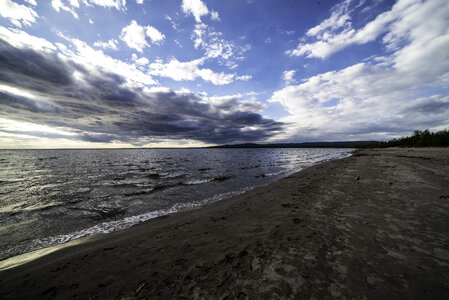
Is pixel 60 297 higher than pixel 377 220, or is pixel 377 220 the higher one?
pixel 377 220

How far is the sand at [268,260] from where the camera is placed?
120 inches

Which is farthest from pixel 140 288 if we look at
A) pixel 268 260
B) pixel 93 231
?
pixel 93 231

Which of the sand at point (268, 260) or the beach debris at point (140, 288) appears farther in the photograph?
the beach debris at point (140, 288)

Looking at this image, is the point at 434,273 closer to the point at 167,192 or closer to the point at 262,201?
the point at 262,201

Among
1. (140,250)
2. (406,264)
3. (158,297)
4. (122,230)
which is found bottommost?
(122,230)

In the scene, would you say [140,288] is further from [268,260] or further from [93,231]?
[93,231]

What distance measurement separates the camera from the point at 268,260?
3947mm

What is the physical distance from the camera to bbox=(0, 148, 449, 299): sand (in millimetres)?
3049

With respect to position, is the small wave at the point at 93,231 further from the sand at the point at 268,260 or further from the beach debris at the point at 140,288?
the beach debris at the point at 140,288

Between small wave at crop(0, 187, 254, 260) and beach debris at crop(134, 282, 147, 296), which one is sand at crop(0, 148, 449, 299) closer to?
beach debris at crop(134, 282, 147, 296)

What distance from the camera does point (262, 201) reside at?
31.3 feet

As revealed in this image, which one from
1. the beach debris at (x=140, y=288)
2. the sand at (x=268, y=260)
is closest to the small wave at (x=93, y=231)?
the sand at (x=268, y=260)

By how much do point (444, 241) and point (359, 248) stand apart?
237 centimetres

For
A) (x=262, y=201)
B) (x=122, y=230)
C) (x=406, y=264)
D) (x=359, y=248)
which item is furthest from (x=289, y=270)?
(x=122, y=230)
